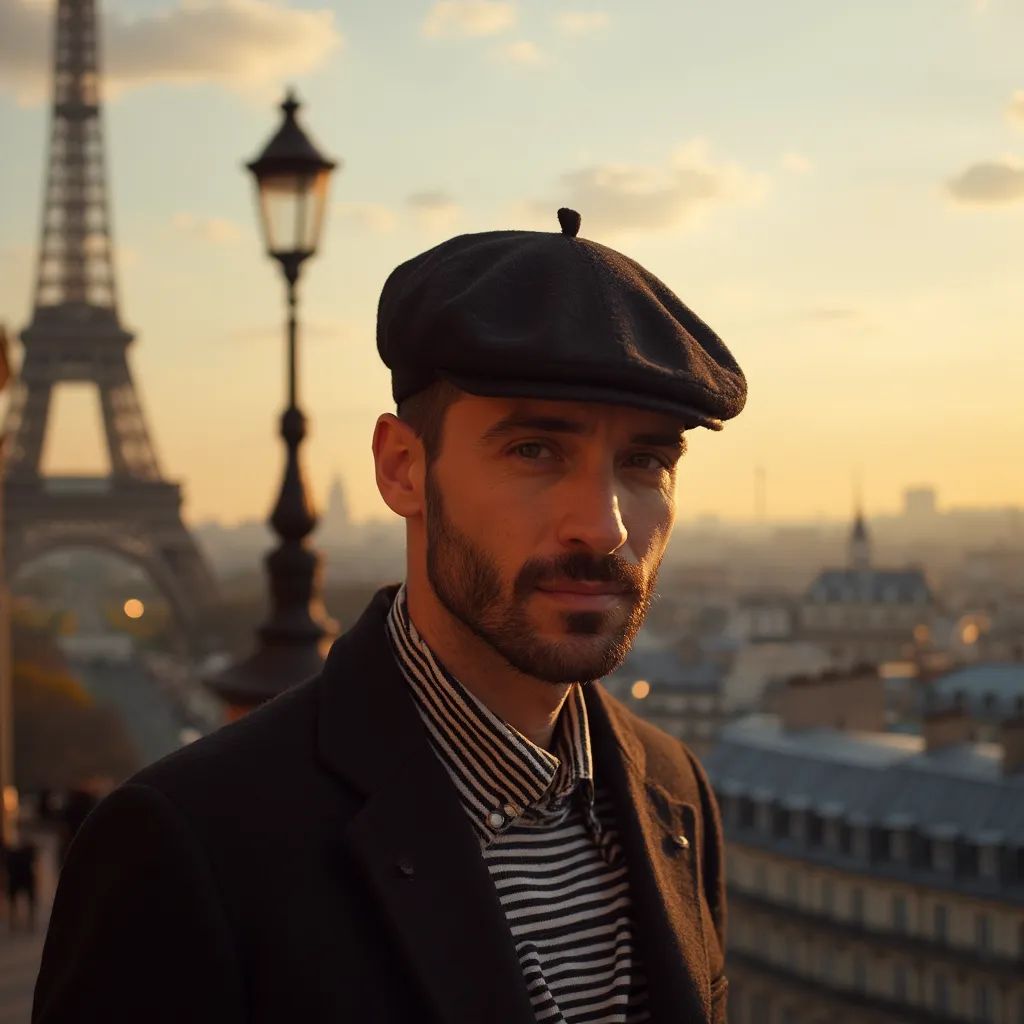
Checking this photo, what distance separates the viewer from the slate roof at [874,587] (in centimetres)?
9750

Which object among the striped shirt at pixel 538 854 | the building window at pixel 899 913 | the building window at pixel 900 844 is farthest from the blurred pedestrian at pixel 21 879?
the building window at pixel 899 913

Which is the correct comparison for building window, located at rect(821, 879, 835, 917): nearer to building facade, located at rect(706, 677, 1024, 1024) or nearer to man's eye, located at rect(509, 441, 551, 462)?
building facade, located at rect(706, 677, 1024, 1024)

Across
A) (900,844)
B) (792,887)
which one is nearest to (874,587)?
(792,887)

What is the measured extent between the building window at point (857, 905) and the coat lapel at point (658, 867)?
29531mm

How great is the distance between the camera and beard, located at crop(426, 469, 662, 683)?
284cm

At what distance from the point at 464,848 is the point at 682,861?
0.64 m

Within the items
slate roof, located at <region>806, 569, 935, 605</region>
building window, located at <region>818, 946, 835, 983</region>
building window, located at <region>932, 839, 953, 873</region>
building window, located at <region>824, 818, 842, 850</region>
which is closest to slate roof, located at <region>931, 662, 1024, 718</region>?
building window, located at <region>824, 818, 842, 850</region>

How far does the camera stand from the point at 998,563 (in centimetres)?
12581

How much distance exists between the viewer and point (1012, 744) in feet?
96.5

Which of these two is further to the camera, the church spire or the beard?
the church spire

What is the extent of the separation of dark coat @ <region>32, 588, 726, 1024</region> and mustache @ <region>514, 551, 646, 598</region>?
1.09ft

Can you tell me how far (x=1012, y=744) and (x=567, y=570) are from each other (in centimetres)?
2792

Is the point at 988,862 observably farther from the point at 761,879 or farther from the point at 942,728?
the point at 761,879

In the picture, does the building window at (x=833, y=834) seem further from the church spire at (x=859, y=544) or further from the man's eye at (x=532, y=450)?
the church spire at (x=859, y=544)
